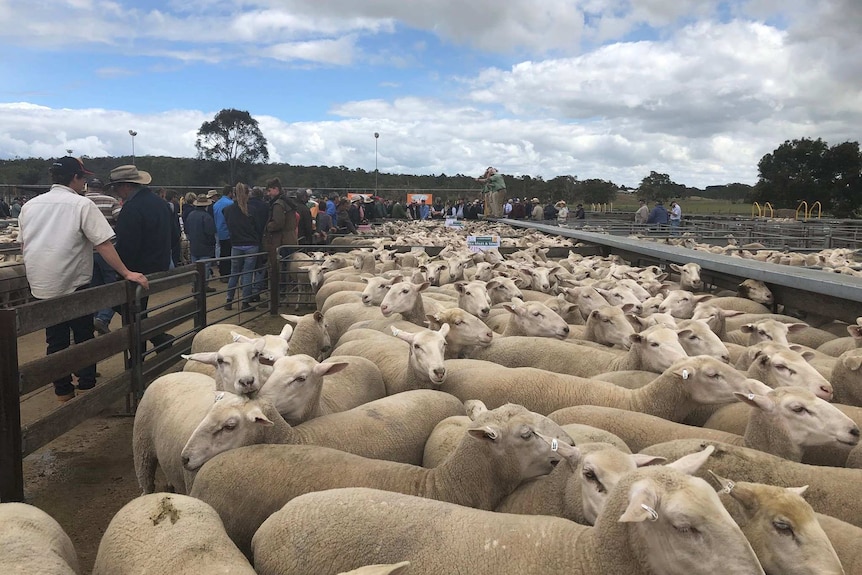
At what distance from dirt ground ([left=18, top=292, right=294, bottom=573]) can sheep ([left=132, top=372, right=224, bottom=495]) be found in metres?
0.31

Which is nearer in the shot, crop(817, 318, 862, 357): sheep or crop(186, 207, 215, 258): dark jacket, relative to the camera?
crop(817, 318, 862, 357): sheep

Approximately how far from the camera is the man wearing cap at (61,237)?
184 inches

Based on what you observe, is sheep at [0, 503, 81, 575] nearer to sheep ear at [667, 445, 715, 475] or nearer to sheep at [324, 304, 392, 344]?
sheep ear at [667, 445, 715, 475]

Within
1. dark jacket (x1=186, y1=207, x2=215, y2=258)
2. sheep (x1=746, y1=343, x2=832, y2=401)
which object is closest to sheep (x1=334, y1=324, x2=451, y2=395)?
sheep (x1=746, y1=343, x2=832, y2=401)

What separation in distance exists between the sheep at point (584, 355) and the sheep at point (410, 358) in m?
0.60

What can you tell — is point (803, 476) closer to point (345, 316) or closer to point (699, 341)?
point (699, 341)

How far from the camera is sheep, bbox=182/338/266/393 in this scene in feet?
11.5

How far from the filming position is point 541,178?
197 feet

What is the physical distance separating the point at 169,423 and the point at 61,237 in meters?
2.07

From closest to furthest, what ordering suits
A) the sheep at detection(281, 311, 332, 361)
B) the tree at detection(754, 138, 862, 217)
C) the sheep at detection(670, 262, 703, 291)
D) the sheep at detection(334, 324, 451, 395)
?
the sheep at detection(334, 324, 451, 395) → the sheep at detection(281, 311, 332, 361) → the sheep at detection(670, 262, 703, 291) → the tree at detection(754, 138, 862, 217)

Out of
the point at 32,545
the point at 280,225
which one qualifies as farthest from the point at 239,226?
the point at 32,545

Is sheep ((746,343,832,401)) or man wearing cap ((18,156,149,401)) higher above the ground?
man wearing cap ((18,156,149,401))

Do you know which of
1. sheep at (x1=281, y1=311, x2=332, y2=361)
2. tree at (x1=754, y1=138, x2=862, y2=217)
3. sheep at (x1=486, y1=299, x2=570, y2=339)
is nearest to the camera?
sheep at (x1=281, y1=311, x2=332, y2=361)

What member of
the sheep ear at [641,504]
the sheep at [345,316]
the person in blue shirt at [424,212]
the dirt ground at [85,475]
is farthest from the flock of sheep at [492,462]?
the person in blue shirt at [424,212]
